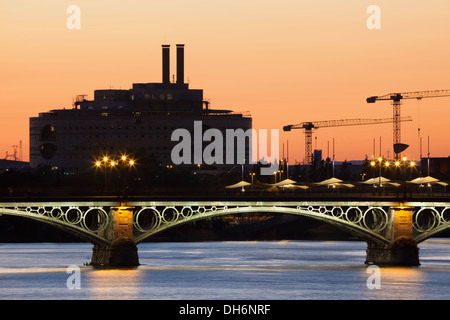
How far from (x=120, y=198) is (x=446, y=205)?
30.6 meters

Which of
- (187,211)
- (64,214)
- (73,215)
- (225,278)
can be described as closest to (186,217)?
(187,211)

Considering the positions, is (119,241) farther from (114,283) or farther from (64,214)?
(114,283)

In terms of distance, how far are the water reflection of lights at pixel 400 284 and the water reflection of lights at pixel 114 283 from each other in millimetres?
19039

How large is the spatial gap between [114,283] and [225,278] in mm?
13433

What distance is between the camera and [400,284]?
114188 mm

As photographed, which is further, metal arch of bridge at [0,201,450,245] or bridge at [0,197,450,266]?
bridge at [0,197,450,266]

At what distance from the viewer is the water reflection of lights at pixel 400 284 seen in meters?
106

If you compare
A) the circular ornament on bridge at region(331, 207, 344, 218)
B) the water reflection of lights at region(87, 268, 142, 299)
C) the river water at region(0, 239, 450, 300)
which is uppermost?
the circular ornament on bridge at region(331, 207, 344, 218)

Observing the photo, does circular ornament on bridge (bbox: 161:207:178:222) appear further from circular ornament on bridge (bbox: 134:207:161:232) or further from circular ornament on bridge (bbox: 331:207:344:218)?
circular ornament on bridge (bbox: 331:207:344:218)

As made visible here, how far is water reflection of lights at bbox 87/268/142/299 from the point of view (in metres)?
105

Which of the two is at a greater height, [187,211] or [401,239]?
[187,211]

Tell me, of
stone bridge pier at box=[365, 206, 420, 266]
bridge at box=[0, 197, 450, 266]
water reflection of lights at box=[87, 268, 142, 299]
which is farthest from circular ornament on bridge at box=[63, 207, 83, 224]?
stone bridge pier at box=[365, 206, 420, 266]

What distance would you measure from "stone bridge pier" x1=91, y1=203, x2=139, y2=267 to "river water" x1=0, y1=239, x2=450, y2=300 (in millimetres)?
1867

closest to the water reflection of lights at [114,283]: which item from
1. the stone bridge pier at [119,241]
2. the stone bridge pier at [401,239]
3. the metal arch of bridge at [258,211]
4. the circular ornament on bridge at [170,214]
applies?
the stone bridge pier at [119,241]
